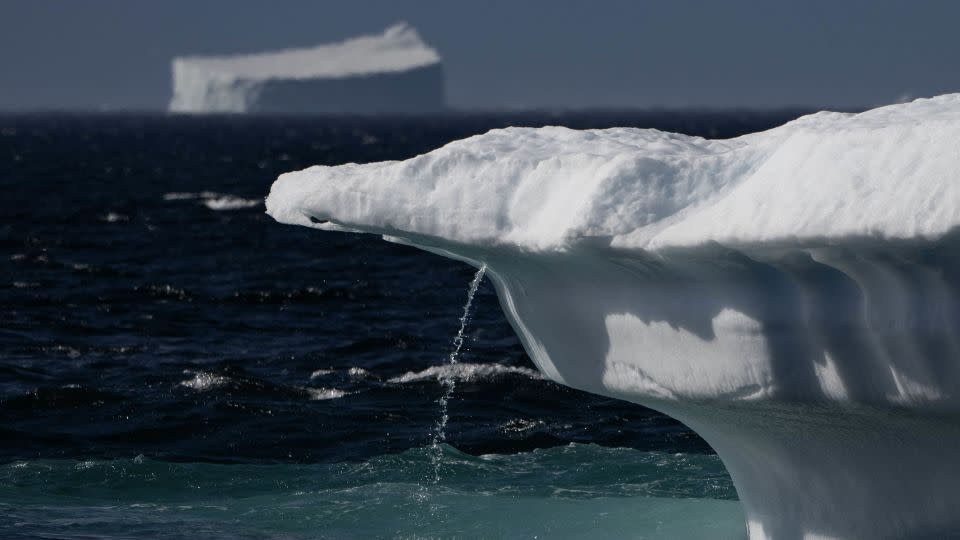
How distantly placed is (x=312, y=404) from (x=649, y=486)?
5907 millimetres

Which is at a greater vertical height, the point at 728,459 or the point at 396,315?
the point at 728,459

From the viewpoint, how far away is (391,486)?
1330 cm

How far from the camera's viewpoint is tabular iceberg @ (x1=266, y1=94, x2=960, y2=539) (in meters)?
7.47

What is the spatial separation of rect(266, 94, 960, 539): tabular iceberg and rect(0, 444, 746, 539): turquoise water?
2.05 metres

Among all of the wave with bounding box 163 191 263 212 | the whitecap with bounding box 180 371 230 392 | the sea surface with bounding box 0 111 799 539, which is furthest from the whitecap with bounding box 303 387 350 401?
the wave with bounding box 163 191 263 212

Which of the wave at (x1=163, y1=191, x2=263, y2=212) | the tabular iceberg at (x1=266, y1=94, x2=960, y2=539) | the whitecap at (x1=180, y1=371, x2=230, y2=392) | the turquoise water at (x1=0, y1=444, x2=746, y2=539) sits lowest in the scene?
the wave at (x1=163, y1=191, x2=263, y2=212)

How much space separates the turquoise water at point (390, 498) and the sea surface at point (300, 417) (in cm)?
3

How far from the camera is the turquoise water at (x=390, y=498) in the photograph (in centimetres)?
1169

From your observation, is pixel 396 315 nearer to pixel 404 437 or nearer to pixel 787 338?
pixel 404 437

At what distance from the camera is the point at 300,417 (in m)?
17.2

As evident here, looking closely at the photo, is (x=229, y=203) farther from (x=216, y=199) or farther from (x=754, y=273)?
(x=754, y=273)

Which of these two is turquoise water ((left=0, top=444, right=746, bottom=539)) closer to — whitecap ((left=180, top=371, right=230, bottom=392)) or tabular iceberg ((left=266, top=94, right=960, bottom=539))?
tabular iceberg ((left=266, top=94, right=960, bottom=539))

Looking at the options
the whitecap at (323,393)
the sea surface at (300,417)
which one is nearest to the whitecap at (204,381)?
the sea surface at (300,417)

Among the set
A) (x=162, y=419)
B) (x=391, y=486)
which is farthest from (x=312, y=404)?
(x=391, y=486)
